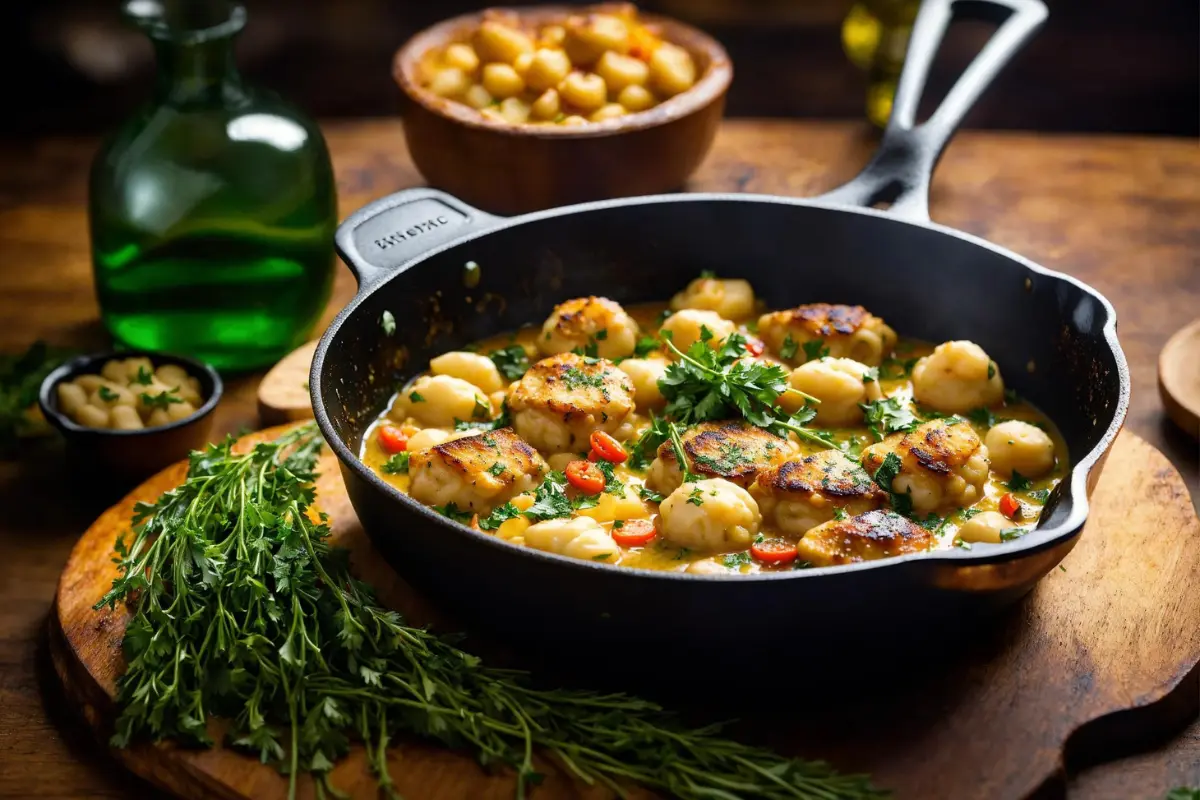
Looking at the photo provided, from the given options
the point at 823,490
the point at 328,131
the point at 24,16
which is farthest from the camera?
the point at 24,16

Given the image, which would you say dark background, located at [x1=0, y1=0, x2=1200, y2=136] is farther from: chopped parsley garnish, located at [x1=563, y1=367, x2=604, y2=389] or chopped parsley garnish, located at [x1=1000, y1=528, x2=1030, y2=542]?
chopped parsley garnish, located at [x1=1000, y1=528, x2=1030, y2=542]

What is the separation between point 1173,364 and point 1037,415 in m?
0.53

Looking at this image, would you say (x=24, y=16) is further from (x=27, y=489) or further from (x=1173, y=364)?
(x=1173, y=364)

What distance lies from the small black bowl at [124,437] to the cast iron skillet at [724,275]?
0.45 m

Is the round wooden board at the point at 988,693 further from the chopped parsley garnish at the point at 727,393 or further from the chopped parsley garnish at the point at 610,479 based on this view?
the chopped parsley garnish at the point at 727,393

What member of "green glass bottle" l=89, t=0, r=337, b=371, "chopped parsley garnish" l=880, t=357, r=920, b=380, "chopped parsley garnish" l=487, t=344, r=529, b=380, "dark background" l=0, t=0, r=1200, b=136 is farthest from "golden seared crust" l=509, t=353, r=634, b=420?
"dark background" l=0, t=0, r=1200, b=136

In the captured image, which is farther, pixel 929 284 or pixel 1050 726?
pixel 929 284

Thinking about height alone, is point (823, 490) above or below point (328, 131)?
above

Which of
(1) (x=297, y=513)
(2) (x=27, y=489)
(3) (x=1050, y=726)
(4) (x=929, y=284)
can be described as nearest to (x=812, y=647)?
(3) (x=1050, y=726)

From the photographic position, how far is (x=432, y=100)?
4.32m

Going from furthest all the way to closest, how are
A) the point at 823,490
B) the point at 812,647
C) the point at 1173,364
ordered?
the point at 1173,364, the point at 823,490, the point at 812,647

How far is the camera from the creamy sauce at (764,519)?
2.85 m


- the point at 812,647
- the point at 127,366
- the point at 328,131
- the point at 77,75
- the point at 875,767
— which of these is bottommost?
the point at 77,75

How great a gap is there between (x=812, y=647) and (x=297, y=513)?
3.77 ft
